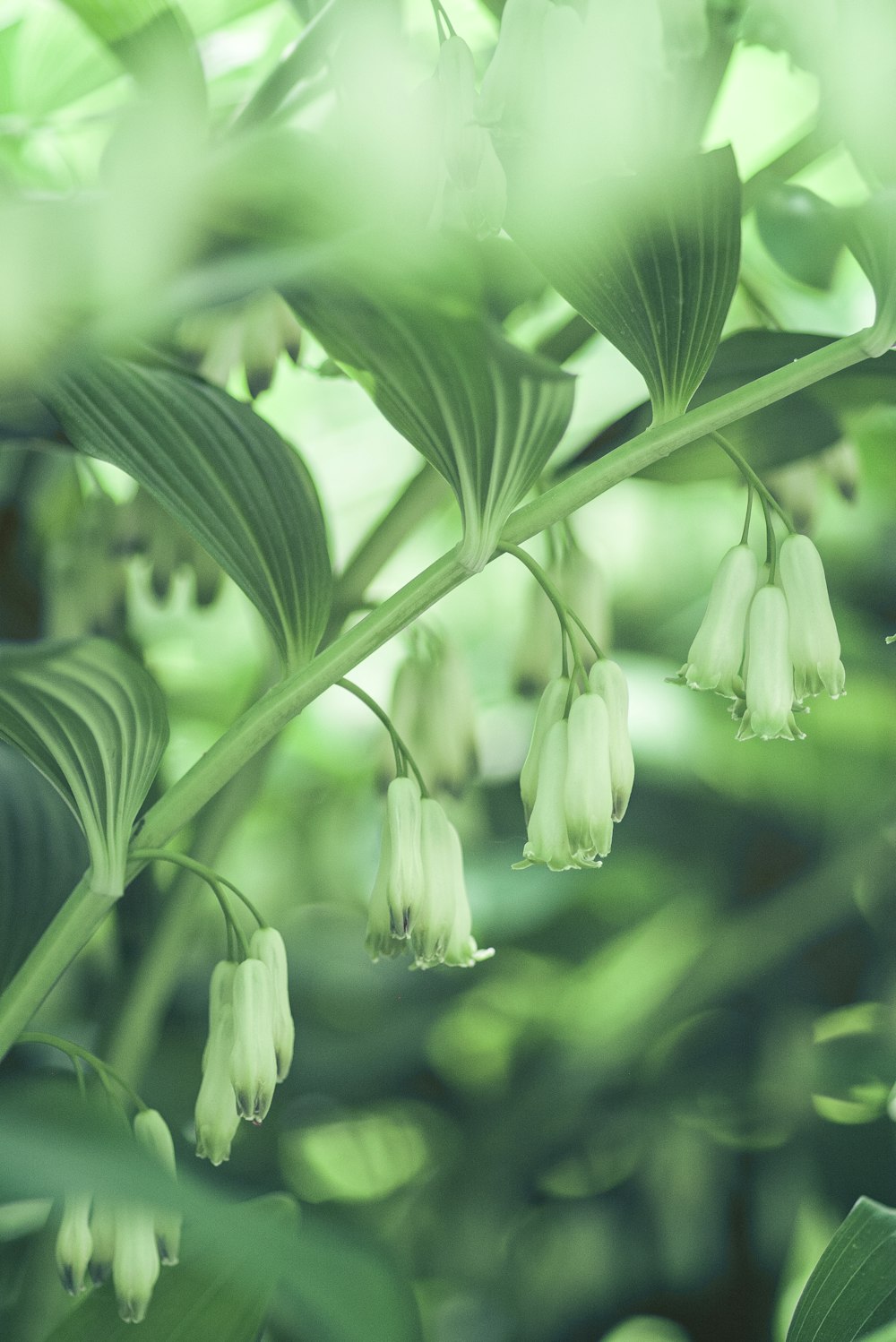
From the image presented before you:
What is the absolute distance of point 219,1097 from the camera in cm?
42

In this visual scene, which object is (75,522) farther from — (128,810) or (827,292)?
(827,292)

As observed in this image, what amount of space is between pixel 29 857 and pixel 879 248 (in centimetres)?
43

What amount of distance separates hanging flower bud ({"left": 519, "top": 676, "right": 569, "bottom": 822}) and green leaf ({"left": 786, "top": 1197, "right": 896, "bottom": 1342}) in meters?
0.22

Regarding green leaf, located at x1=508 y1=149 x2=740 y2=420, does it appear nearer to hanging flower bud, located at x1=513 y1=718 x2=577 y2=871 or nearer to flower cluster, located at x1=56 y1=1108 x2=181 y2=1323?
hanging flower bud, located at x1=513 y1=718 x2=577 y2=871

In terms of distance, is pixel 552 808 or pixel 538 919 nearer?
pixel 552 808

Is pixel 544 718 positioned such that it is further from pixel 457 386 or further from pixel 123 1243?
pixel 123 1243

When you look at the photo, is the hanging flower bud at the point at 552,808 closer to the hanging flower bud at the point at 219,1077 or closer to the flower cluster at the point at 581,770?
the flower cluster at the point at 581,770

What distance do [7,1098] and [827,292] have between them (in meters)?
0.72

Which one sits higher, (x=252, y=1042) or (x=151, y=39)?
(x=151, y=39)

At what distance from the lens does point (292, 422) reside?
1.11 metres

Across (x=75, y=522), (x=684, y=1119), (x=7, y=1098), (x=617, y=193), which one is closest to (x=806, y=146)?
(x=617, y=193)

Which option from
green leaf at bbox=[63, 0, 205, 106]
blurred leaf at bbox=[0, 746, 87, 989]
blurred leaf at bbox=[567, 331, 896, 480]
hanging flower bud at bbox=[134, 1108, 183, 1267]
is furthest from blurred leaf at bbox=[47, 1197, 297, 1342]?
green leaf at bbox=[63, 0, 205, 106]

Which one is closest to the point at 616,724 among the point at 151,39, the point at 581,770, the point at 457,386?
the point at 581,770

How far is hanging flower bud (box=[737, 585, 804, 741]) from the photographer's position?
1.35 feet
